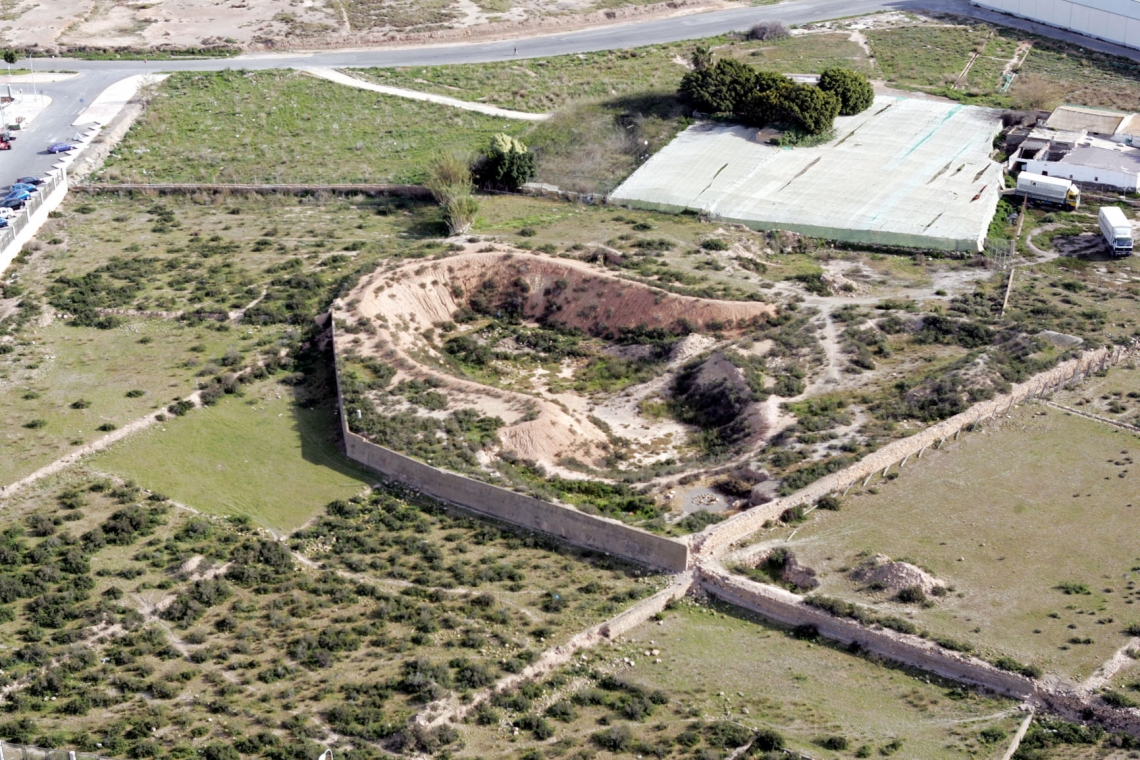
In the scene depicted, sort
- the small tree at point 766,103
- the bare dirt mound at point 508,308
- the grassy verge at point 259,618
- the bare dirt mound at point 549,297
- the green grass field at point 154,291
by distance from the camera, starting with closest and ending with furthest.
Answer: the grassy verge at point 259,618 → the bare dirt mound at point 508,308 → the green grass field at point 154,291 → the bare dirt mound at point 549,297 → the small tree at point 766,103

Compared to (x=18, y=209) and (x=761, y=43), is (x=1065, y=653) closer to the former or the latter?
(x=18, y=209)

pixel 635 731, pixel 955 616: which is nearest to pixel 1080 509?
pixel 955 616

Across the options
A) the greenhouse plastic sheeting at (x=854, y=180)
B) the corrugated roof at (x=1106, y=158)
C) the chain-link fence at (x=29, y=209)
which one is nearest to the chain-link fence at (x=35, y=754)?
the chain-link fence at (x=29, y=209)

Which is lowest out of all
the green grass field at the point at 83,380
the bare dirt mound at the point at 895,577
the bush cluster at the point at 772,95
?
the bare dirt mound at the point at 895,577

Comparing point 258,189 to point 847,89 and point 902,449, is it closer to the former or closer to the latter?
point 847,89

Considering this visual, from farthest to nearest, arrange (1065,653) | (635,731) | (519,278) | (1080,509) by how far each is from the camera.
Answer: (519,278) → (1080,509) → (1065,653) → (635,731)

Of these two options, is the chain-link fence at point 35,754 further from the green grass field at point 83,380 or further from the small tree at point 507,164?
the small tree at point 507,164
